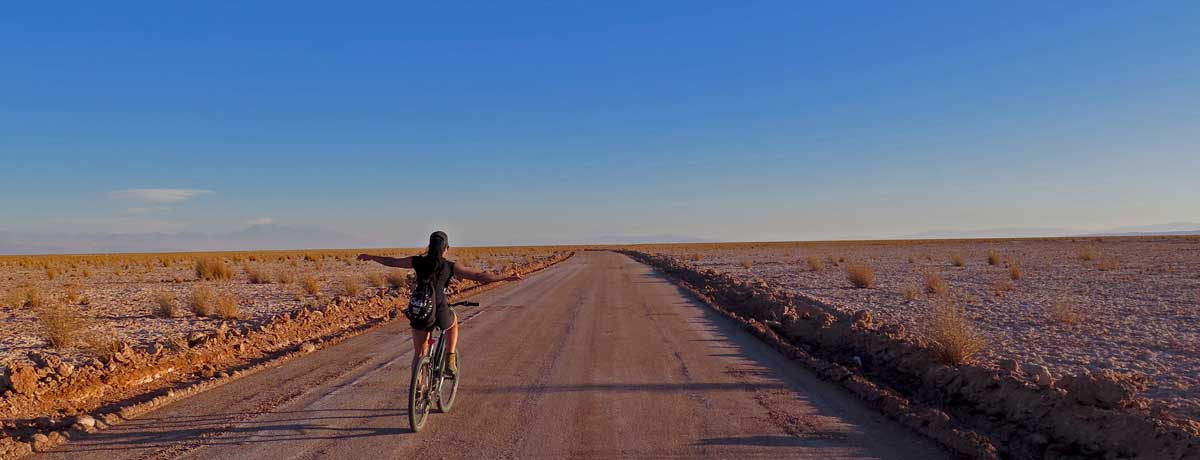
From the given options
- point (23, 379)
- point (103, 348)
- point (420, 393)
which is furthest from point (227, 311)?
point (420, 393)

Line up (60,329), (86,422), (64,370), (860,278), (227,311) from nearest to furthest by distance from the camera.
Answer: (86,422), (64,370), (60,329), (227,311), (860,278)

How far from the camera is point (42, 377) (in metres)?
8.24

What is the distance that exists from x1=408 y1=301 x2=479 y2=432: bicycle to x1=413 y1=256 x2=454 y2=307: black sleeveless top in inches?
11.2

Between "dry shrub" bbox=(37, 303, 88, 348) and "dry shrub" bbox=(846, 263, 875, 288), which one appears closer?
"dry shrub" bbox=(37, 303, 88, 348)

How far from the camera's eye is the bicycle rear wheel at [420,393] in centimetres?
611

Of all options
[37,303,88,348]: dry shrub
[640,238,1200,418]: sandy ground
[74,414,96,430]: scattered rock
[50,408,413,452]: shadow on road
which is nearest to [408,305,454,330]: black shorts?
[50,408,413,452]: shadow on road

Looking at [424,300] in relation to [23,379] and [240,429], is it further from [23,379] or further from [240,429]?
[23,379]

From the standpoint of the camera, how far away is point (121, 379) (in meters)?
8.59

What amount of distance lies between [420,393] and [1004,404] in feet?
19.7

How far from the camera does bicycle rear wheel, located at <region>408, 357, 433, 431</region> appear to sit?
6105mm

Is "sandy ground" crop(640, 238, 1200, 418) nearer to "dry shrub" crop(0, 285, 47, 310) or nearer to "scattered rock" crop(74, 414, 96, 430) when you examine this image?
"scattered rock" crop(74, 414, 96, 430)

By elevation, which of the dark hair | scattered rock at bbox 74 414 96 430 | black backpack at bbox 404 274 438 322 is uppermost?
the dark hair

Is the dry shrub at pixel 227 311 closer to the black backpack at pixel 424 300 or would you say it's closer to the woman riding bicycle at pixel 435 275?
the woman riding bicycle at pixel 435 275

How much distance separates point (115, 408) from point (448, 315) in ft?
12.8
